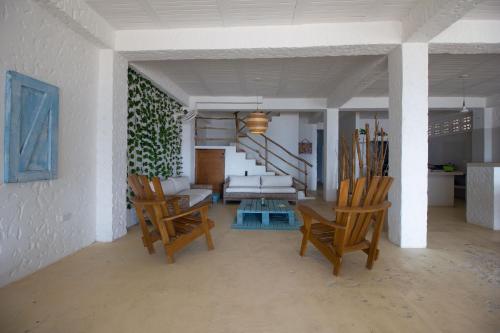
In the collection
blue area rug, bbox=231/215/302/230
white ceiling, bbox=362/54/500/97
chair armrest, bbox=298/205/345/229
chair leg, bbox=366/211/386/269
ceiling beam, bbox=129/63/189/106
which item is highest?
white ceiling, bbox=362/54/500/97

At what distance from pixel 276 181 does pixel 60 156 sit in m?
5.05

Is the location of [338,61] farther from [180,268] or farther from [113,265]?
[113,265]

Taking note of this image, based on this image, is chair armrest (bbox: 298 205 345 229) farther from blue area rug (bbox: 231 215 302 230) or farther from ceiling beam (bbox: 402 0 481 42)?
ceiling beam (bbox: 402 0 481 42)

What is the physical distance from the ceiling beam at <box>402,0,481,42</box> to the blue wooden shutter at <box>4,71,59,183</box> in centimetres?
401

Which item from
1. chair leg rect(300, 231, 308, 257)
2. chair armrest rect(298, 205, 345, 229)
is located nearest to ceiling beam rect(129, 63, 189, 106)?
chair armrest rect(298, 205, 345, 229)

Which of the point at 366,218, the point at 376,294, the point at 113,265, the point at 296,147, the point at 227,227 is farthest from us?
the point at 296,147

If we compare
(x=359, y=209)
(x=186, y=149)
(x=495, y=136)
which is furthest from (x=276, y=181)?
(x=495, y=136)

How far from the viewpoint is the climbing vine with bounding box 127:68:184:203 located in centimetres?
447

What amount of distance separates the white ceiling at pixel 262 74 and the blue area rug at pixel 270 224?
2.81 metres

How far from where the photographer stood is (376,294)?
7.21 feet

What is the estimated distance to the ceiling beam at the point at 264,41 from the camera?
133 inches

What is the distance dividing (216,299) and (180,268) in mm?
751

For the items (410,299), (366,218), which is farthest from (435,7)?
(410,299)

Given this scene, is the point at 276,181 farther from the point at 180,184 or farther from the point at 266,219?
the point at 266,219
